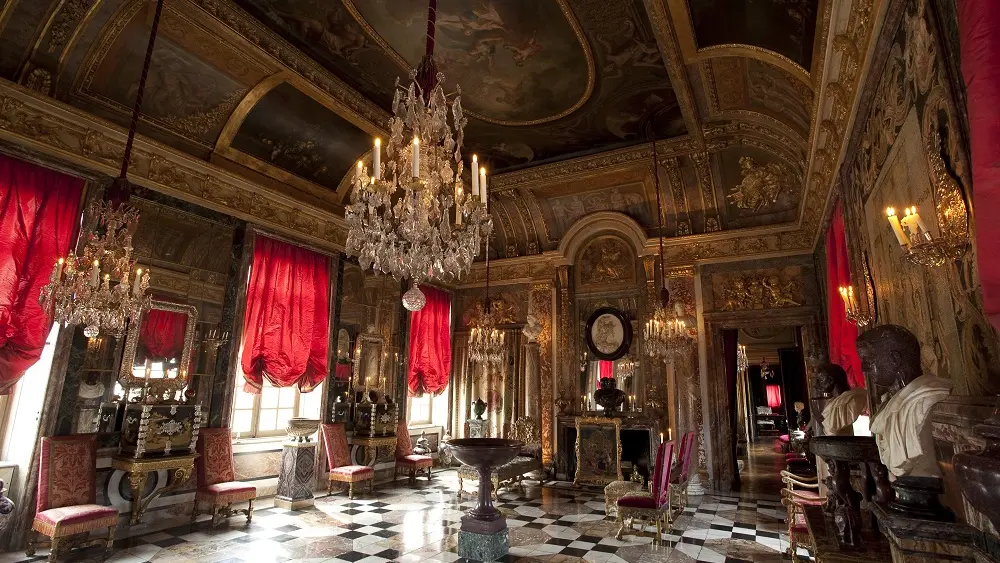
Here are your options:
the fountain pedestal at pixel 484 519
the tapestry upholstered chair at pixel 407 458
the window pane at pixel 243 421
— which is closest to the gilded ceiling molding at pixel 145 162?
the window pane at pixel 243 421

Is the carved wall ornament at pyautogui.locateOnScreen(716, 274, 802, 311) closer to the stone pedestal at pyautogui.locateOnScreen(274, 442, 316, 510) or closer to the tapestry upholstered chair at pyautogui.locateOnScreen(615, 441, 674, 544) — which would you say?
the tapestry upholstered chair at pyautogui.locateOnScreen(615, 441, 674, 544)

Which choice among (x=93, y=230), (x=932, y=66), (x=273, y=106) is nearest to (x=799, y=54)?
(x=932, y=66)

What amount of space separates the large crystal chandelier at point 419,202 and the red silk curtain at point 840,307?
3.88 m

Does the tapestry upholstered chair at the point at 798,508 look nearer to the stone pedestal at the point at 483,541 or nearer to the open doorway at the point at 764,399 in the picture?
the stone pedestal at the point at 483,541

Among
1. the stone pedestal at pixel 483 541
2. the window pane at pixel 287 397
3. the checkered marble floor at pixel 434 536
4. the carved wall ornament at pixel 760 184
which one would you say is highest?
the carved wall ornament at pixel 760 184

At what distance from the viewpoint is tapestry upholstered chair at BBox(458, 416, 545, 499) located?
7418mm

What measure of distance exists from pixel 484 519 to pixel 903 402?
12.9 ft

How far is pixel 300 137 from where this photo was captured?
7438 millimetres

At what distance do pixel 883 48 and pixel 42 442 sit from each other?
8096mm

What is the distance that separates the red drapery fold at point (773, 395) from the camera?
22.5 m

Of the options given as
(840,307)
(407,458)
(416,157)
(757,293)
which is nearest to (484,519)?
(416,157)

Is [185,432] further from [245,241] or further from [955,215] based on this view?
[955,215]

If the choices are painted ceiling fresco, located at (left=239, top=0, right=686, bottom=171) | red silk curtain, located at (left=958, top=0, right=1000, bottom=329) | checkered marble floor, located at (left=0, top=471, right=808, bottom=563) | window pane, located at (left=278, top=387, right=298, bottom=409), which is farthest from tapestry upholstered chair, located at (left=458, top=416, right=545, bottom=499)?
red silk curtain, located at (left=958, top=0, right=1000, bottom=329)

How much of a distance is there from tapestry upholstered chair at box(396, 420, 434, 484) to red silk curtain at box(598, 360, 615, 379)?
371 centimetres
